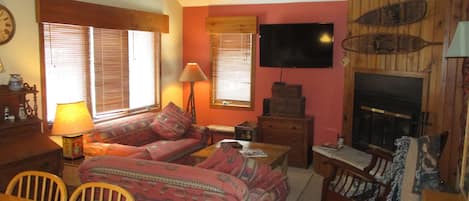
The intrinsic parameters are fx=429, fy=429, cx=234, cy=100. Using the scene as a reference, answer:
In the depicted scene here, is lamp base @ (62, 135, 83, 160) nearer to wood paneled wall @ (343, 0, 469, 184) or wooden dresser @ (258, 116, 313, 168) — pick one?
wooden dresser @ (258, 116, 313, 168)

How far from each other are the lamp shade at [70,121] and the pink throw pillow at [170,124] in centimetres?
132

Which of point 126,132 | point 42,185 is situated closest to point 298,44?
point 126,132

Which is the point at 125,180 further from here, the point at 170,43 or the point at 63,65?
the point at 170,43

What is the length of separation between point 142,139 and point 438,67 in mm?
3313

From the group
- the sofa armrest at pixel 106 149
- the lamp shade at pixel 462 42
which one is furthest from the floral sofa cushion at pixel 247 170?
the sofa armrest at pixel 106 149

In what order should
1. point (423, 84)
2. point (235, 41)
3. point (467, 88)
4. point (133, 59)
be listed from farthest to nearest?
1. point (235, 41)
2. point (133, 59)
3. point (423, 84)
4. point (467, 88)

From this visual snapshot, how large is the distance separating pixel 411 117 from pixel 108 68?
11.3 ft

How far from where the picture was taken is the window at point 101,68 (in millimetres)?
4352

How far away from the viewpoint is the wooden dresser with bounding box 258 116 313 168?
5465mm

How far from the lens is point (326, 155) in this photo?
4.83 meters

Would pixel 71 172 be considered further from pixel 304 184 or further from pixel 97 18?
pixel 304 184

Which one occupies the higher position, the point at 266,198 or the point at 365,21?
the point at 365,21

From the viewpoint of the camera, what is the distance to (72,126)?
12.8 ft

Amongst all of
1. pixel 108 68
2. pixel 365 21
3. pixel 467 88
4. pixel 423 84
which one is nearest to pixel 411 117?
pixel 423 84
